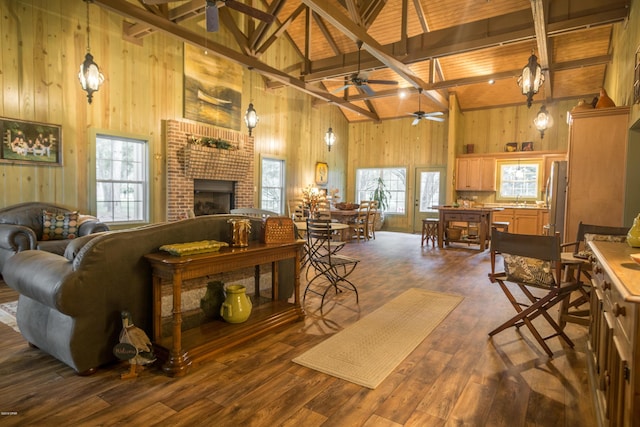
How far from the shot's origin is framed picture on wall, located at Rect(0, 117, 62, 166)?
479cm

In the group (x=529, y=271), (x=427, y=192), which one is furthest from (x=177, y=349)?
(x=427, y=192)

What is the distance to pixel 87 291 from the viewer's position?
83.3 inches

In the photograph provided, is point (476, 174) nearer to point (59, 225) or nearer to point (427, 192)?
point (427, 192)

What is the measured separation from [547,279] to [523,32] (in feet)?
15.0

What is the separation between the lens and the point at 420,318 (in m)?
3.38

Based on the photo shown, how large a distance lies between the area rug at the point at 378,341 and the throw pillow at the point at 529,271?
→ 2.66 ft

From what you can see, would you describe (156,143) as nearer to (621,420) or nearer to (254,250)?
(254,250)

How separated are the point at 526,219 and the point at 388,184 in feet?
13.4

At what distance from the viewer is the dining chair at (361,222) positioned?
28.8 feet

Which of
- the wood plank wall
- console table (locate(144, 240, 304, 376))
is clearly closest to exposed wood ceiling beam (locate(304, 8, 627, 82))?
the wood plank wall

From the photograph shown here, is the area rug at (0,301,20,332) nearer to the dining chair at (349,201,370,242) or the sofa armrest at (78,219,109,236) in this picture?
the sofa armrest at (78,219,109,236)

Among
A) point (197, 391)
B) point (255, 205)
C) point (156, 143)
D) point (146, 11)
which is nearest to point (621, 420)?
point (197, 391)

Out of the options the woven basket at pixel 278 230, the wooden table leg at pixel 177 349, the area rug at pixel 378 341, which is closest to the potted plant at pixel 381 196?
the area rug at pixel 378 341

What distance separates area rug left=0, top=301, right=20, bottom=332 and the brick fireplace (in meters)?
3.25
